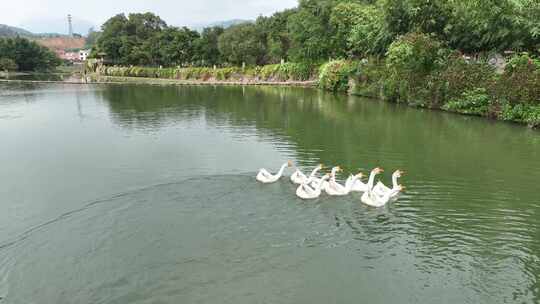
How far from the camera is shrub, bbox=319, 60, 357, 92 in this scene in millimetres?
46344

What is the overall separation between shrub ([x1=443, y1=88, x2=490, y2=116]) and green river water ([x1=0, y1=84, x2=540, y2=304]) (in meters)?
6.17

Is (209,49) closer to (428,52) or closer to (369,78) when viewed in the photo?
(369,78)

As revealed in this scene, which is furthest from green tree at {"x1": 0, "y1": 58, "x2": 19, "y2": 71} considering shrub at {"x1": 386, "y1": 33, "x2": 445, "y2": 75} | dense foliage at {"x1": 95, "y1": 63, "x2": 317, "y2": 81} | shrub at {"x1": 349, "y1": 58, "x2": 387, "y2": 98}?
shrub at {"x1": 386, "y1": 33, "x2": 445, "y2": 75}

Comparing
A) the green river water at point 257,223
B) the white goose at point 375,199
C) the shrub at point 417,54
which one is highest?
the shrub at point 417,54

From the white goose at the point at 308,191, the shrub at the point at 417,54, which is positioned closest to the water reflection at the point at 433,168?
the white goose at the point at 308,191

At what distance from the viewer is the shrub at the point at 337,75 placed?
46344 mm

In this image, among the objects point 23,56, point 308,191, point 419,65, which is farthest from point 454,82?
point 23,56

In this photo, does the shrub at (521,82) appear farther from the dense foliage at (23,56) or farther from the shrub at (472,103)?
the dense foliage at (23,56)

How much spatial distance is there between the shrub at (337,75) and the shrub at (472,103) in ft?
58.3

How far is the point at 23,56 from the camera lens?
101812 millimetres

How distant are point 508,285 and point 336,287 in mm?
3181

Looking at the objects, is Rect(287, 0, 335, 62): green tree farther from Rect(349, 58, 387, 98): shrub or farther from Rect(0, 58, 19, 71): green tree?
Rect(0, 58, 19, 71): green tree

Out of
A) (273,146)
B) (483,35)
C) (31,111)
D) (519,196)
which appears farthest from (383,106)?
(31,111)

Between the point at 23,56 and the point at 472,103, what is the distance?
103817 mm
